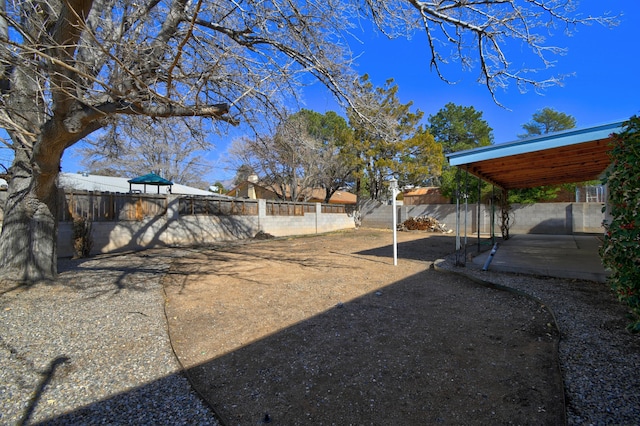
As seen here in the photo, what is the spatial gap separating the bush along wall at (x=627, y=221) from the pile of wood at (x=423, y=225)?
15508 mm

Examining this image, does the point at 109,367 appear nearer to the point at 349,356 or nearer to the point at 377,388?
the point at 349,356

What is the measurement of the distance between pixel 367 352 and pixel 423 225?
1643 centimetres

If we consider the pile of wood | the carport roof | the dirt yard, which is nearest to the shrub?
the dirt yard

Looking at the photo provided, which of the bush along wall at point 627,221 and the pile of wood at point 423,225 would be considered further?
the pile of wood at point 423,225

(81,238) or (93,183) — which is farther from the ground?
(93,183)

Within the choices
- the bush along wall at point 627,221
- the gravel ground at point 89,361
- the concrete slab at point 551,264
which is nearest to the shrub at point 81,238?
the gravel ground at point 89,361

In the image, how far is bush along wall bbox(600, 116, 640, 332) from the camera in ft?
7.54

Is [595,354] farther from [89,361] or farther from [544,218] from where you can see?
[544,218]

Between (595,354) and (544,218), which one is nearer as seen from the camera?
(595,354)

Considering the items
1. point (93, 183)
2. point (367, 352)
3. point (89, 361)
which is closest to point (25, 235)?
point (89, 361)

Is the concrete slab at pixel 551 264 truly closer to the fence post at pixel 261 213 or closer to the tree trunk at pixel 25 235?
the tree trunk at pixel 25 235

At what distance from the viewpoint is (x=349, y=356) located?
2.69 metres

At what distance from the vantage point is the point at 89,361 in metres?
2.60

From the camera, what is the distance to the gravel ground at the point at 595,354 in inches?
73.7
